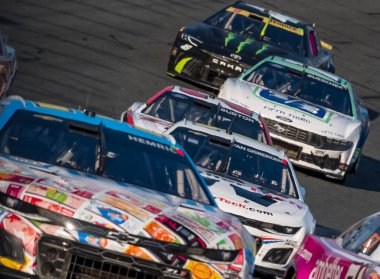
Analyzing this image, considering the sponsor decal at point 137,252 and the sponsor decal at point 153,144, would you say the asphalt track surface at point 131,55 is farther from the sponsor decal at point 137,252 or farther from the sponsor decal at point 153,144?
the sponsor decal at point 137,252

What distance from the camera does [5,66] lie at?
53.2ft

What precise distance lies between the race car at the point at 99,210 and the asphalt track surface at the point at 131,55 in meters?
5.75

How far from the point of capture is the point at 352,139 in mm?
18906

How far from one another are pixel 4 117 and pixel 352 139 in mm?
10570

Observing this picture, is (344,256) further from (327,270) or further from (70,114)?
(70,114)

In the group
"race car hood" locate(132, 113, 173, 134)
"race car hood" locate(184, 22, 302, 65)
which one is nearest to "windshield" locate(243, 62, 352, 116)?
"race car hood" locate(184, 22, 302, 65)

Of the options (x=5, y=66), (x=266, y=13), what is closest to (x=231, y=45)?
(x=266, y=13)

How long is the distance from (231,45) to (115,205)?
14.0 m

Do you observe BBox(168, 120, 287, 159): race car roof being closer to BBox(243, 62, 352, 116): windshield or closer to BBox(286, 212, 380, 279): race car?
BBox(286, 212, 380, 279): race car

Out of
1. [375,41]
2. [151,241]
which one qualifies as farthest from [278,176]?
[375,41]

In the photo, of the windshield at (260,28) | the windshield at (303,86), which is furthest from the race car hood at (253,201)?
the windshield at (260,28)

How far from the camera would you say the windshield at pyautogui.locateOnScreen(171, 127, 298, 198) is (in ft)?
44.5

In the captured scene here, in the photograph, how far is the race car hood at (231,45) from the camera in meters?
21.4

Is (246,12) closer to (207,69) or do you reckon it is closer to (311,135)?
(207,69)
